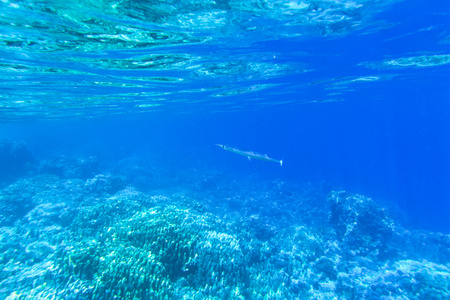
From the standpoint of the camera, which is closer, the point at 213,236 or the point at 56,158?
the point at 213,236

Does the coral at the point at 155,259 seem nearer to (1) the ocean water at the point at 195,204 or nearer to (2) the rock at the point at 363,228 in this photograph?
(1) the ocean water at the point at 195,204

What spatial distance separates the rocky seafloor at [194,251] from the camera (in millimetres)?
7312

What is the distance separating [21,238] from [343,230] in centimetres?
2036

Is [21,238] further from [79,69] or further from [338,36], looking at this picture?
[338,36]

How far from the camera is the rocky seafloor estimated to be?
7312mm

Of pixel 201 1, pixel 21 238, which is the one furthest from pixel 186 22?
pixel 21 238

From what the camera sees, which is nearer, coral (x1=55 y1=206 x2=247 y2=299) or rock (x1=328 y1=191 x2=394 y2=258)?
coral (x1=55 y1=206 x2=247 y2=299)

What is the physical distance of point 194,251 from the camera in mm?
8742

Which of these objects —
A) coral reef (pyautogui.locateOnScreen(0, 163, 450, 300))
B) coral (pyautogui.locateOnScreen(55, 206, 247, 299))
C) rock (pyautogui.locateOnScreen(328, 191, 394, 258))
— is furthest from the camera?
rock (pyautogui.locateOnScreen(328, 191, 394, 258))

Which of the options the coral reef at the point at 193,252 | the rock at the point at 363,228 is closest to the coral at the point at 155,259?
the coral reef at the point at 193,252

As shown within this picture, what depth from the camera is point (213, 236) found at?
1006cm

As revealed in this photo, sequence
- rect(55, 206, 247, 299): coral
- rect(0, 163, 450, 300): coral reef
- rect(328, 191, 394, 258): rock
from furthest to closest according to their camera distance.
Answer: rect(328, 191, 394, 258): rock, rect(0, 163, 450, 300): coral reef, rect(55, 206, 247, 299): coral

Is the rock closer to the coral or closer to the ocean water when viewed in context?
the ocean water

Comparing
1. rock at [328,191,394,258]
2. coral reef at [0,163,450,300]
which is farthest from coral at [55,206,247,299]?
rock at [328,191,394,258]
